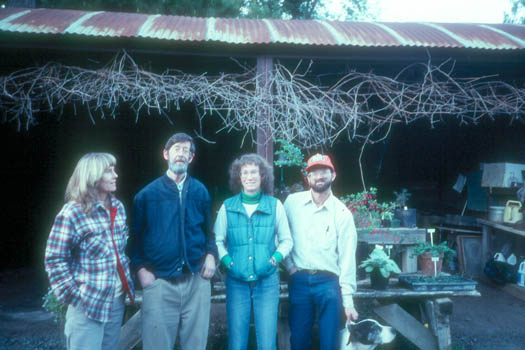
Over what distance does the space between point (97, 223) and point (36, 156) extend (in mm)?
7231

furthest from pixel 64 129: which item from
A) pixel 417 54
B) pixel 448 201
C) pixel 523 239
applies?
pixel 523 239

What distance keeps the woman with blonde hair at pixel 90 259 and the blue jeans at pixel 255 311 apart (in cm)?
79

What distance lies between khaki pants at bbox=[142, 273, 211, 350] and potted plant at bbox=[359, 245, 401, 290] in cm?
176

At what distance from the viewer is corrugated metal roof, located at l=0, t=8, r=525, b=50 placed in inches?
163

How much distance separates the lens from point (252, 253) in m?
2.71

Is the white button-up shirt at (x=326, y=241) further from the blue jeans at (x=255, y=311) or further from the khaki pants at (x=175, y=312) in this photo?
the khaki pants at (x=175, y=312)

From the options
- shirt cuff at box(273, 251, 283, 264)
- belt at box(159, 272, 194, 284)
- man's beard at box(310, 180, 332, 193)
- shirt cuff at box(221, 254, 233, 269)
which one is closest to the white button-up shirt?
man's beard at box(310, 180, 332, 193)

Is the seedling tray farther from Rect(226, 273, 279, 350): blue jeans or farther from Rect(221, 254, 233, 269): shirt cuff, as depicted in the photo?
Rect(221, 254, 233, 269): shirt cuff

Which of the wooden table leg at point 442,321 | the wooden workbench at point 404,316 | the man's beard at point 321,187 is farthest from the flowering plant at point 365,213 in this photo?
the man's beard at point 321,187

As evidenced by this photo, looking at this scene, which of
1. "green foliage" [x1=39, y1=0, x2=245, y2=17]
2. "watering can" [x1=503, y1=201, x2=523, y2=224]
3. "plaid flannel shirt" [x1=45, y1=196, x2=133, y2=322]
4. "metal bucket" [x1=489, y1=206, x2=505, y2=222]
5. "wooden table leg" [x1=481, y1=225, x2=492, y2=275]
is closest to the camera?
"plaid flannel shirt" [x1=45, y1=196, x2=133, y2=322]

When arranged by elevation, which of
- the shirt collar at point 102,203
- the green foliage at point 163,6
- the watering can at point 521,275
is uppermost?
the green foliage at point 163,6

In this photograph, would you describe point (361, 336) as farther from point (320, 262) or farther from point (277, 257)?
point (277, 257)

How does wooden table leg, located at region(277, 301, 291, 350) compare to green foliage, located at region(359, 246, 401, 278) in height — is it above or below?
below

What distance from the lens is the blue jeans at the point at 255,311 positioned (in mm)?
2676
